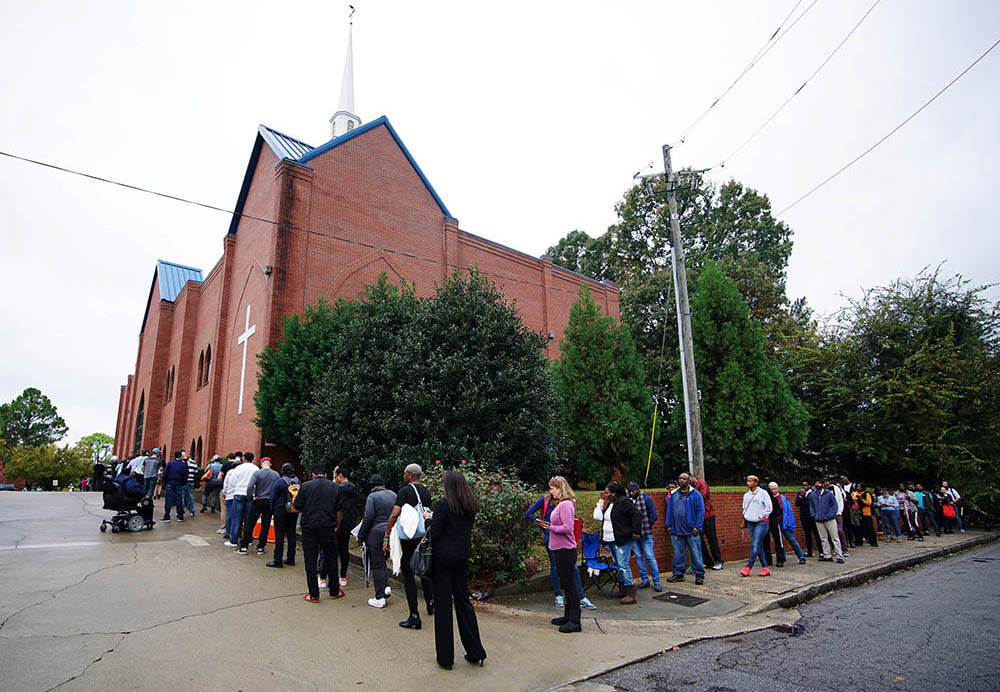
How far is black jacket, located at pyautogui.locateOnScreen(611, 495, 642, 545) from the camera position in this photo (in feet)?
26.6

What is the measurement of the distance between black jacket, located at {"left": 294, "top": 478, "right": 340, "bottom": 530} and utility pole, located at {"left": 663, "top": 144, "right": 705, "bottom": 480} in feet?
28.0

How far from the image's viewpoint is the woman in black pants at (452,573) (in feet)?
17.2

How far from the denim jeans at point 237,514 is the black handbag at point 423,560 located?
6.59 metres

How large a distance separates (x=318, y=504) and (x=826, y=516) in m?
10.2

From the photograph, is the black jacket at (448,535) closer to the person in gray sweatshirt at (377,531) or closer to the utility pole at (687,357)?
the person in gray sweatshirt at (377,531)

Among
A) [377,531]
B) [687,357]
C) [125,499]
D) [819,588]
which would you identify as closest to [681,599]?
[819,588]

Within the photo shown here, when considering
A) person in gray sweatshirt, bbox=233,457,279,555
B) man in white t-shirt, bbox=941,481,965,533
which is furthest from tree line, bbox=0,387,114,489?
man in white t-shirt, bbox=941,481,965,533

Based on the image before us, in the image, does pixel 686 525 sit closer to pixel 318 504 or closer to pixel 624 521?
pixel 624 521

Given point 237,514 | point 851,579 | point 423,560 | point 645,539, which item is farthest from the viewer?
point 237,514

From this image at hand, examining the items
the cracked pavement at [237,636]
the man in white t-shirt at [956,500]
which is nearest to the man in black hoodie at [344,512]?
the cracked pavement at [237,636]

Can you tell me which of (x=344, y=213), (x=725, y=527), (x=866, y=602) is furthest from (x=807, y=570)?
(x=344, y=213)

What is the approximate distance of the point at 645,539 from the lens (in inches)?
357

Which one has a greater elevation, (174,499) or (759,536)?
(174,499)

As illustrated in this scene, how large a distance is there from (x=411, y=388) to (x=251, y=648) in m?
6.29
